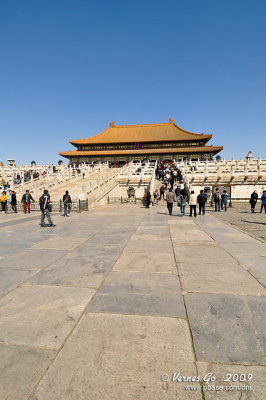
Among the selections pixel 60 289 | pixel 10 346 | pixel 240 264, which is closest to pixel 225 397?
pixel 10 346

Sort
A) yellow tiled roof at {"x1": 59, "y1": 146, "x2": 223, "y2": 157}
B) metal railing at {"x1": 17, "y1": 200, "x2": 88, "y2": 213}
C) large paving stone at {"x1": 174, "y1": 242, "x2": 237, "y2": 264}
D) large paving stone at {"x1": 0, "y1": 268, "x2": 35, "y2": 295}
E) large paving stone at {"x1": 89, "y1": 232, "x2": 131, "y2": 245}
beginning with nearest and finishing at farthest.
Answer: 1. large paving stone at {"x1": 0, "y1": 268, "x2": 35, "y2": 295}
2. large paving stone at {"x1": 174, "y1": 242, "x2": 237, "y2": 264}
3. large paving stone at {"x1": 89, "y1": 232, "x2": 131, "y2": 245}
4. metal railing at {"x1": 17, "y1": 200, "x2": 88, "y2": 213}
5. yellow tiled roof at {"x1": 59, "y1": 146, "x2": 223, "y2": 157}

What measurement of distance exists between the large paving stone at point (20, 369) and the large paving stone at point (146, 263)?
2235 millimetres

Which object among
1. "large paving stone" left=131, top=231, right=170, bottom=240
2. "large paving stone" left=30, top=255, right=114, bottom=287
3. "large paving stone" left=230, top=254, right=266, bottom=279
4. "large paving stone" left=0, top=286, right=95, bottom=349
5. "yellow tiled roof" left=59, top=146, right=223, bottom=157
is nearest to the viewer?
"large paving stone" left=0, top=286, right=95, bottom=349

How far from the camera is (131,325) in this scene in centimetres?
246

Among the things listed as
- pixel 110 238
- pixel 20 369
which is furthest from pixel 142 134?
pixel 20 369

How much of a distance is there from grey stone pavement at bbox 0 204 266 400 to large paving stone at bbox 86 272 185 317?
0.6 inches

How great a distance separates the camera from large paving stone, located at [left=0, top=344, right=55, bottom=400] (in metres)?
1.65

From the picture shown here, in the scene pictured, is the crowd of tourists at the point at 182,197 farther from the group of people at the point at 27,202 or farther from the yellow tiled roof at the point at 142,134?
the yellow tiled roof at the point at 142,134

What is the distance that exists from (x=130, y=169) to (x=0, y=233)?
2096cm

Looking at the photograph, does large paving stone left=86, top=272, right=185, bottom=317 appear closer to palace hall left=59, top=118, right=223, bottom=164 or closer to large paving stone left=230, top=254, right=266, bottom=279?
large paving stone left=230, top=254, right=266, bottom=279

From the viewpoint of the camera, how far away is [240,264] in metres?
4.49

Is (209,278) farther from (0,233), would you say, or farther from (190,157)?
(190,157)

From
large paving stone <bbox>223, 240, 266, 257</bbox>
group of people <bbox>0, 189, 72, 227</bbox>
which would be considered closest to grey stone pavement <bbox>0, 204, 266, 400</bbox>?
large paving stone <bbox>223, 240, 266, 257</bbox>

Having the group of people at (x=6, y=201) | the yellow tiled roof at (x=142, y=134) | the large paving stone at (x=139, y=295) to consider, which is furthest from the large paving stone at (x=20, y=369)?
the yellow tiled roof at (x=142, y=134)
